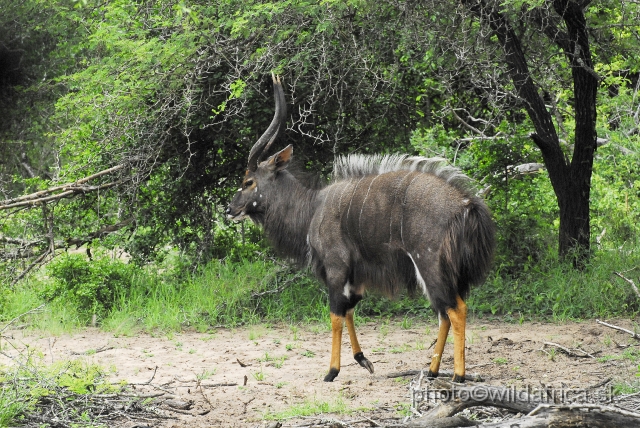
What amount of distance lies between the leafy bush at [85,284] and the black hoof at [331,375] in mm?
3126

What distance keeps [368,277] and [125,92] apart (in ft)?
10.7

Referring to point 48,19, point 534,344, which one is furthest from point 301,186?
point 48,19

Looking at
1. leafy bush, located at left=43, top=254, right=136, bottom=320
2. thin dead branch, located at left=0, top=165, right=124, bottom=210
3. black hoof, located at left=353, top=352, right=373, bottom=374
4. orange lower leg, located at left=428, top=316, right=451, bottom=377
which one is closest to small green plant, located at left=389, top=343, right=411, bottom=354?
black hoof, located at left=353, top=352, right=373, bottom=374

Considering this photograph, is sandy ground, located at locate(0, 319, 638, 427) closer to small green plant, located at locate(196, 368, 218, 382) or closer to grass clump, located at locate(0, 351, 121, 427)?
small green plant, located at locate(196, 368, 218, 382)

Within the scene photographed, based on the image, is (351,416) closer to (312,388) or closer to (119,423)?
(312,388)

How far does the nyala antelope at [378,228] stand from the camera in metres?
5.24

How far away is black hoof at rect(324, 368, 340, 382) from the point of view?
5.65 meters

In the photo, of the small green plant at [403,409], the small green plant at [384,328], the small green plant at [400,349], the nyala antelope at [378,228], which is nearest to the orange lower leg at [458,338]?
the nyala antelope at [378,228]

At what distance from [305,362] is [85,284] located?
2.81m

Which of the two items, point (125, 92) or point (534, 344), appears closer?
point (534, 344)

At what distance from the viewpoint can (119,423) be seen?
15.1 feet

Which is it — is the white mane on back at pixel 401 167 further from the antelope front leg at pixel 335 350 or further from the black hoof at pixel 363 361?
the black hoof at pixel 363 361

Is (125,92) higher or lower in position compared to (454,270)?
higher

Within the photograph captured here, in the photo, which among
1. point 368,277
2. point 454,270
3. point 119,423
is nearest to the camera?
point 119,423
